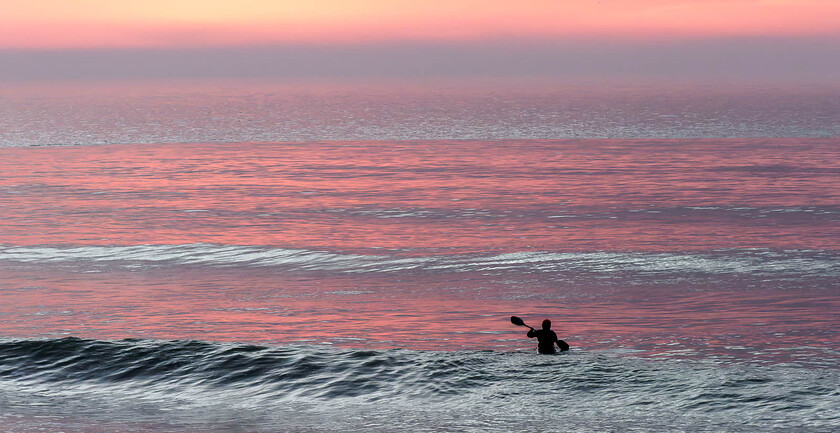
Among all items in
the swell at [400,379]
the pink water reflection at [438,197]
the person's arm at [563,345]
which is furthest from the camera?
the pink water reflection at [438,197]

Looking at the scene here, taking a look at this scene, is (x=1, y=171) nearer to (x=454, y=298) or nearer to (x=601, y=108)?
(x=454, y=298)

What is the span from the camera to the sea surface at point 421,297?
1391 centimetres

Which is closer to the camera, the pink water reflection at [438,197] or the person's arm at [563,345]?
the person's arm at [563,345]

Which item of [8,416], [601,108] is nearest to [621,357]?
[8,416]

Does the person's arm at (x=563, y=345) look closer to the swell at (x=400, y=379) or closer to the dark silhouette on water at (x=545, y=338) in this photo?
the dark silhouette on water at (x=545, y=338)

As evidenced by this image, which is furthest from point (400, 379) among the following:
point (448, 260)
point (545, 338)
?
point (448, 260)

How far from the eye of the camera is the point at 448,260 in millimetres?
24250

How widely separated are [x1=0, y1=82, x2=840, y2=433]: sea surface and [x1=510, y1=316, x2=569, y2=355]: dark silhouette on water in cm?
17

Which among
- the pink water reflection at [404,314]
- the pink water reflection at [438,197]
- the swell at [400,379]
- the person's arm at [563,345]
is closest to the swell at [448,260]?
the pink water reflection at [438,197]

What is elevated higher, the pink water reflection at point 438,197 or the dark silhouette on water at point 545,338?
the pink water reflection at point 438,197

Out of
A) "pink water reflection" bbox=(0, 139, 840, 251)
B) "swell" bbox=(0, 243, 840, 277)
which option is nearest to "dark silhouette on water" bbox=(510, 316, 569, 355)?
"swell" bbox=(0, 243, 840, 277)

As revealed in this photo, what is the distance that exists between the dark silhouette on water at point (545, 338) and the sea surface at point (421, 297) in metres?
0.17

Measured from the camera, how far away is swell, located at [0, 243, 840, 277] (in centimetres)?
2283

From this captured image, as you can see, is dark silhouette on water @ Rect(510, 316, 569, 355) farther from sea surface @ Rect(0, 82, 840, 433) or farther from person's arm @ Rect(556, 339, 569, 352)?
sea surface @ Rect(0, 82, 840, 433)
